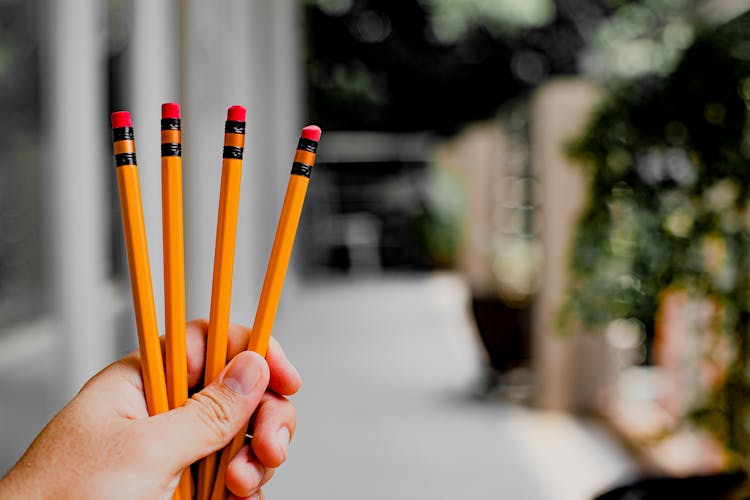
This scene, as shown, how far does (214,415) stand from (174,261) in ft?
0.42

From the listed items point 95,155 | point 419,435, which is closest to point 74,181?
point 95,155

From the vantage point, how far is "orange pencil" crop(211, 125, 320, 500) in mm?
657

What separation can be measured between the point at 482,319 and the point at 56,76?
8.69 ft

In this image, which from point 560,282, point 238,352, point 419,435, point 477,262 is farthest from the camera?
point 477,262

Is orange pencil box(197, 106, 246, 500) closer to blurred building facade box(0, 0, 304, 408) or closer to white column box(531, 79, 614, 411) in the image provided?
blurred building facade box(0, 0, 304, 408)

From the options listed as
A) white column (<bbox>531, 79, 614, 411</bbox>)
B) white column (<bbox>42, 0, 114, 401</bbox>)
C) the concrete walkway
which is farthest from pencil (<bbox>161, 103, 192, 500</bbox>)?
white column (<bbox>531, 79, 614, 411</bbox>)

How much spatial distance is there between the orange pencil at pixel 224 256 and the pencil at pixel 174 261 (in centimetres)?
2

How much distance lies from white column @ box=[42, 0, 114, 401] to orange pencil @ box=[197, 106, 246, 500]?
149 cm

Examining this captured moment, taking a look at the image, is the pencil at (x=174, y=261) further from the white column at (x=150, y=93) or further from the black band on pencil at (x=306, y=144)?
the white column at (x=150, y=93)

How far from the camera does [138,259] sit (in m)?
0.65

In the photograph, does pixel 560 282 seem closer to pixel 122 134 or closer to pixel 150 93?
pixel 150 93

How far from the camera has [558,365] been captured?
147 inches

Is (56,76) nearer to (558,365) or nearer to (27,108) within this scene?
(27,108)

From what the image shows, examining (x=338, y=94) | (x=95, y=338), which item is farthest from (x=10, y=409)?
(x=338, y=94)
